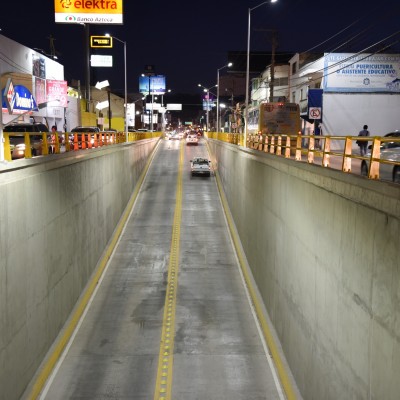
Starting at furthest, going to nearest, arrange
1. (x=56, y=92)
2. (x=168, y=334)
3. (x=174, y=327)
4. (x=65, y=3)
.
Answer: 1. (x=56, y=92)
2. (x=65, y=3)
3. (x=174, y=327)
4. (x=168, y=334)

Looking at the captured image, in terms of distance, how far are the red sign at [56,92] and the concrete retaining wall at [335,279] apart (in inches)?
1580

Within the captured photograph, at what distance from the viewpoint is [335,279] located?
10289mm

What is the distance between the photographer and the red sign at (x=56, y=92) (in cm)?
5312

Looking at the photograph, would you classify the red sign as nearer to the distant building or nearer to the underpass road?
the distant building

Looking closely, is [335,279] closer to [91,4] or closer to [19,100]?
[19,100]

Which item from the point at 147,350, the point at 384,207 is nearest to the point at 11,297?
the point at 147,350

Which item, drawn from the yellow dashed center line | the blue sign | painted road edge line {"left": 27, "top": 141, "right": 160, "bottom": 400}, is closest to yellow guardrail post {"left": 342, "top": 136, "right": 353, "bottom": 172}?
the yellow dashed center line

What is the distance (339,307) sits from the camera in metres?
9.91

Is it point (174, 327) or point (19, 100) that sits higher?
point (19, 100)

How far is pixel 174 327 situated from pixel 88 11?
4371 cm

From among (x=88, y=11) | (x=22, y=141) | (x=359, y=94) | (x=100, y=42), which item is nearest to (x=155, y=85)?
(x=100, y=42)

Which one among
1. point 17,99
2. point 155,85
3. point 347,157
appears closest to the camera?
point 347,157

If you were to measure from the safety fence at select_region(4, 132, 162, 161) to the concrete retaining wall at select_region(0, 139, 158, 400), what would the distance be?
66cm

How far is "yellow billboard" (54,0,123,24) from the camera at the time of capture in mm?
52594
